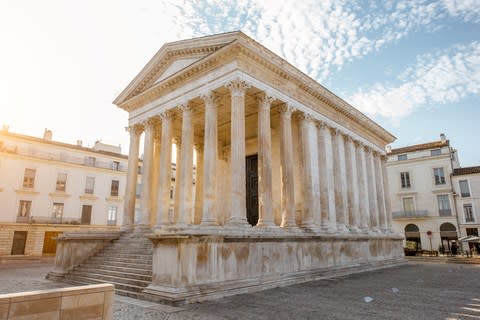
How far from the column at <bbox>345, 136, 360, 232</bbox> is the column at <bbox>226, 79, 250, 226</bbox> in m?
9.09

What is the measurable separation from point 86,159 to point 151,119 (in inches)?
740

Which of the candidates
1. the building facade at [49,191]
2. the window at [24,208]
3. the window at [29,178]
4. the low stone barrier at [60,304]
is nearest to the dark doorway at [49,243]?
the building facade at [49,191]

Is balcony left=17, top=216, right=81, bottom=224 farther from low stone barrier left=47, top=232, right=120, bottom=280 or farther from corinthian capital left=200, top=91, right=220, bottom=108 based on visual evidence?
corinthian capital left=200, top=91, right=220, bottom=108

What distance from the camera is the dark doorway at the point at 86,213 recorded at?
31.5 m

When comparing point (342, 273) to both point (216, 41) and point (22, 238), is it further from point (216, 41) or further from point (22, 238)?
point (22, 238)

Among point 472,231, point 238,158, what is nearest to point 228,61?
point 238,158

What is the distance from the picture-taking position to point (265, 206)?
12.7 meters

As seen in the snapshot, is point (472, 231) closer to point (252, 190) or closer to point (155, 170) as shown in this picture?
point (252, 190)

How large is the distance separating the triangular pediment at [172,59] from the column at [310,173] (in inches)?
221

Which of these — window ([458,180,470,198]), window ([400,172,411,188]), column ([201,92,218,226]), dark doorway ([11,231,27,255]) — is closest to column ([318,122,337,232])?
column ([201,92,218,226])

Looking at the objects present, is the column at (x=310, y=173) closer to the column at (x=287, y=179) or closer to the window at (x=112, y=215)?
the column at (x=287, y=179)

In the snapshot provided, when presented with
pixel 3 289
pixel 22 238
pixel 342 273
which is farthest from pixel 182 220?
pixel 22 238

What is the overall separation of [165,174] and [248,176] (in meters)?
5.24

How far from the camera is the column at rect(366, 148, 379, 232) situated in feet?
70.0
